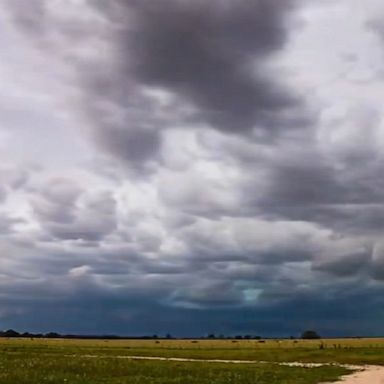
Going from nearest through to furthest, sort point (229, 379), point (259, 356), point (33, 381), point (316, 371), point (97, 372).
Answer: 1. point (33, 381)
2. point (229, 379)
3. point (97, 372)
4. point (316, 371)
5. point (259, 356)

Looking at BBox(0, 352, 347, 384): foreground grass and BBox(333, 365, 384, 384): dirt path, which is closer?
BBox(0, 352, 347, 384): foreground grass

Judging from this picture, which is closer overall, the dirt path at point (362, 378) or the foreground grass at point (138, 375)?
the foreground grass at point (138, 375)

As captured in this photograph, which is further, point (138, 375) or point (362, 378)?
point (138, 375)

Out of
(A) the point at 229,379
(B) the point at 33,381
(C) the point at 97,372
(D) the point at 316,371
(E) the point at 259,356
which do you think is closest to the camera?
(B) the point at 33,381

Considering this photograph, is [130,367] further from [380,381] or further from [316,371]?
[380,381]

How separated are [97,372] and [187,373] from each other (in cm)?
597

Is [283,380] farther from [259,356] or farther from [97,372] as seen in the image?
[259,356]

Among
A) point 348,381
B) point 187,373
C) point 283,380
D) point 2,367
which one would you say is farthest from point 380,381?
point 2,367

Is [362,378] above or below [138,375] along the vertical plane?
below

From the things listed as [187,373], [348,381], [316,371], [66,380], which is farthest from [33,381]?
[316,371]

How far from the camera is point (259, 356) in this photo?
86312 millimetres

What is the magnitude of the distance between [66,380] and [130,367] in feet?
46.6

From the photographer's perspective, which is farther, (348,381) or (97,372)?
(97,372)

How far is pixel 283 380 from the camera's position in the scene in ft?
142
